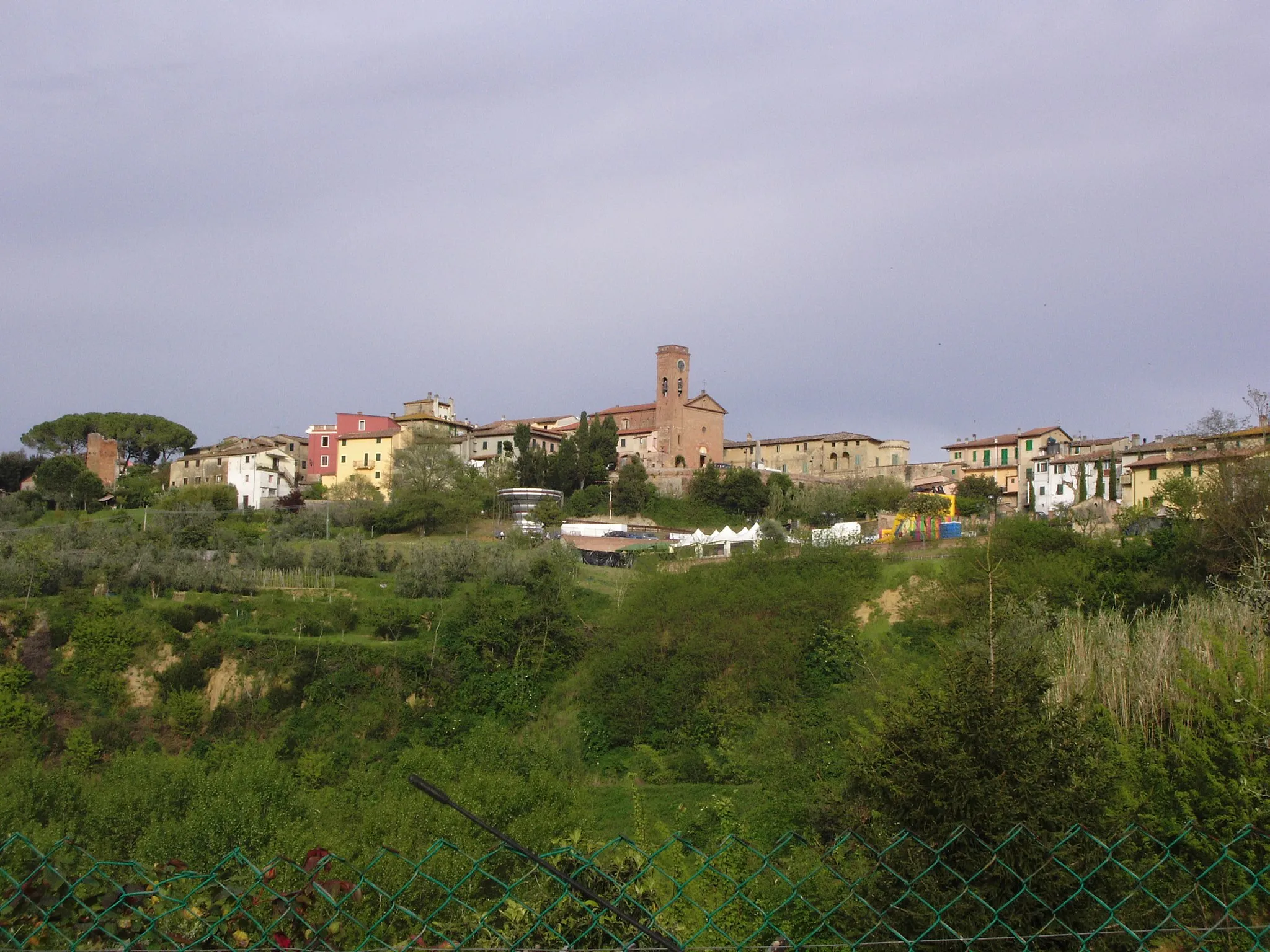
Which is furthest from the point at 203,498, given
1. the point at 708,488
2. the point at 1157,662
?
the point at 1157,662

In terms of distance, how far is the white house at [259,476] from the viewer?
189ft

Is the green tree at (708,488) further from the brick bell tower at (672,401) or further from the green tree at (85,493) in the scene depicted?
the green tree at (85,493)

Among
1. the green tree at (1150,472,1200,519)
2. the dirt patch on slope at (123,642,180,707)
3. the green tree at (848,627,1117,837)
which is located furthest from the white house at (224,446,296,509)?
the green tree at (848,627,1117,837)

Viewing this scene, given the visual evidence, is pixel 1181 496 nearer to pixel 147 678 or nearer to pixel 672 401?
pixel 147 678

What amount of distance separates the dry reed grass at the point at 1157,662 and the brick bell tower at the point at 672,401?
1882 inches

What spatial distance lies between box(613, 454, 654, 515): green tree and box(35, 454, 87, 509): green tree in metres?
29.3

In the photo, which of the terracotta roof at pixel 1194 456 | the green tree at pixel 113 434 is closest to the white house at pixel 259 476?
the green tree at pixel 113 434

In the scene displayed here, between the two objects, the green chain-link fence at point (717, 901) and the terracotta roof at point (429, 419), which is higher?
the terracotta roof at point (429, 419)

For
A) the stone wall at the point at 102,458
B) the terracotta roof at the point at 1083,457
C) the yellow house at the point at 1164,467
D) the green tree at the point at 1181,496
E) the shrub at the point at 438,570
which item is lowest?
the shrub at the point at 438,570

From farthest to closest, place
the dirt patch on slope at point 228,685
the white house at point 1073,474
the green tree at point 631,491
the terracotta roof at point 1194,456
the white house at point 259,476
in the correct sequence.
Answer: the white house at point 259,476 < the green tree at point 631,491 < the white house at point 1073,474 < the terracotta roof at point 1194,456 < the dirt patch on slope at point 228,685

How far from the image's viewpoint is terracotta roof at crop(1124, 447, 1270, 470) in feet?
105

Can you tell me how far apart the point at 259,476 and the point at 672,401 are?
25.2 meters

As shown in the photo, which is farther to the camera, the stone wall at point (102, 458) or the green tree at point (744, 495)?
the stone wall at point (102, 458)

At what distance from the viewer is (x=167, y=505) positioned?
5081 cm
